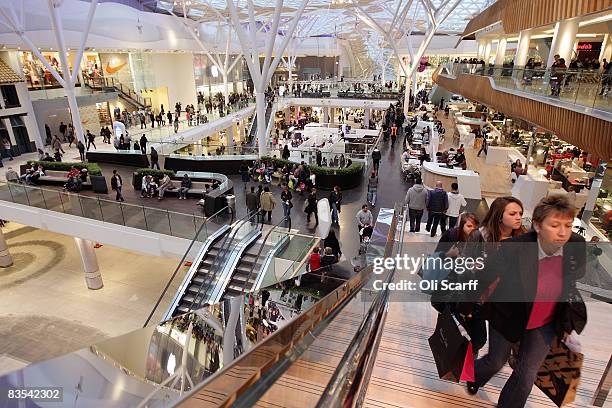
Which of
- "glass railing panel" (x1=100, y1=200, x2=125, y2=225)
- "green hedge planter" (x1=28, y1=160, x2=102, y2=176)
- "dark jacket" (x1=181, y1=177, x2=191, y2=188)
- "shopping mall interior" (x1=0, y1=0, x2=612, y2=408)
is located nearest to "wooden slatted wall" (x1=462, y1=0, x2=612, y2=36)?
"shopping mall interior" (x1=0, y1=0, x2=612, y2=408)

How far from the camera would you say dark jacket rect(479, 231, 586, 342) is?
2.39 metres

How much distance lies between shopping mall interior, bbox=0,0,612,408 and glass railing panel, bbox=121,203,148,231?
10 centimetres

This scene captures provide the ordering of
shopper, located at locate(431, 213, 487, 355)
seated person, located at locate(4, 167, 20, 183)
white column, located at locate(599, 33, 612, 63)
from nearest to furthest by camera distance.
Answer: shopper, located at locate(431, 213, 487, 355) < white column, located at locate(599, 33, 612, 63) < seated person, located at locate(4, 167, 20, 183)

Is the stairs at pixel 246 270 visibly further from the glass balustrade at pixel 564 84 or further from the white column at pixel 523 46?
the white column at pixel 523 46

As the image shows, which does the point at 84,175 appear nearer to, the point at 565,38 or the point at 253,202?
the point at 253,202

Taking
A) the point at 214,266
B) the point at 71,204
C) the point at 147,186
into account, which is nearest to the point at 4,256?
the point at 71,204

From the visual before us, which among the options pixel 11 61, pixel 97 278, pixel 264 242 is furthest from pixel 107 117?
pixel 264 242

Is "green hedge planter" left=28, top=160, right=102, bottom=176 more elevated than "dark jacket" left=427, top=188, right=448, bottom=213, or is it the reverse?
"dark jacket" left=427, top=188, right=448, bottom=213

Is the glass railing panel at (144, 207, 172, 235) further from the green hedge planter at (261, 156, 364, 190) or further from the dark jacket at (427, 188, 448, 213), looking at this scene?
the dark jacket at (427, 188, 448, 213)

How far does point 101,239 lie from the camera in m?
14.8

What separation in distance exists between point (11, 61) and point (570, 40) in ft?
101

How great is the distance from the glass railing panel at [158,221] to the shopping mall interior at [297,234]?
8 cm

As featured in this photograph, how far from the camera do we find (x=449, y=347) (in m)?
2.82

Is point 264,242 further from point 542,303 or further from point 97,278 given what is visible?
point 97,278
